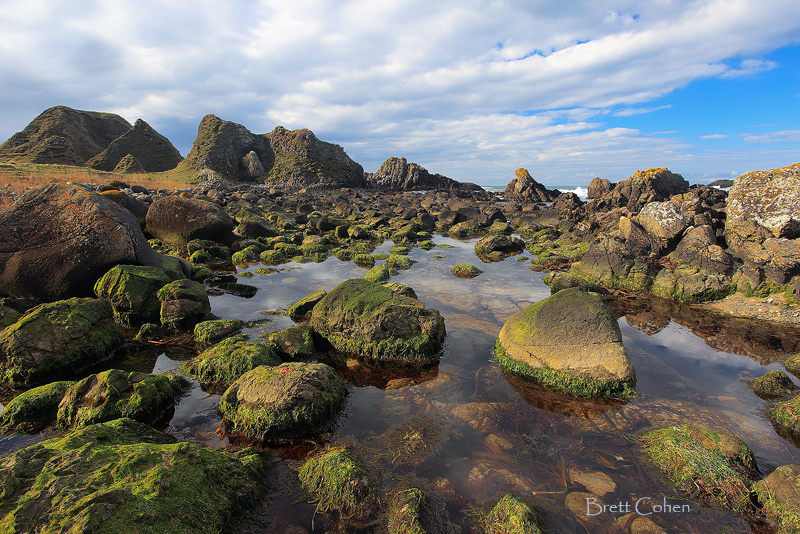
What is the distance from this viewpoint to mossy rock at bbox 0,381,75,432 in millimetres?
5488

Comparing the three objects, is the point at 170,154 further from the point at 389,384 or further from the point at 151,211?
the point at 389,384

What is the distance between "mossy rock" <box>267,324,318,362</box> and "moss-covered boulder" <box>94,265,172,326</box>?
4050 mm

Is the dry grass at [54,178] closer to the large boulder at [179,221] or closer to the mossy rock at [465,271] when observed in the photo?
the large boulder at [179,221]

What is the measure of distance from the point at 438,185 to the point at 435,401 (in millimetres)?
78520

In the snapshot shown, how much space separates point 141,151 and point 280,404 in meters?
81.7

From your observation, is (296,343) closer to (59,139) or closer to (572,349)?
(572,349)

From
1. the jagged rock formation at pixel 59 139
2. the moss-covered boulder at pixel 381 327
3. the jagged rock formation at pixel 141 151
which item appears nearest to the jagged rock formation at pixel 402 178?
the jagged rock formation at pixel 141 151

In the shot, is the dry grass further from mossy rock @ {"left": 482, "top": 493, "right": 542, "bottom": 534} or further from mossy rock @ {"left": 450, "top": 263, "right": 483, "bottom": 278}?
mossy rock @ {"left": 482, "top": 493, "right": 542, "bottom": 534}

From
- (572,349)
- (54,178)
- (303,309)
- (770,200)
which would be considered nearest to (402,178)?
(54,178)

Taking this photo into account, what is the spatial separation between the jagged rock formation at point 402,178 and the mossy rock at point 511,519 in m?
74.2

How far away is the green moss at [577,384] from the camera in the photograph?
21.6 ft

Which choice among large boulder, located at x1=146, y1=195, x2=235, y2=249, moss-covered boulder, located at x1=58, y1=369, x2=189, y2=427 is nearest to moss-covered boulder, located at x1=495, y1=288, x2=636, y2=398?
moss-covered boulder, located at x1=58, y1=369, x2=189, y2=427

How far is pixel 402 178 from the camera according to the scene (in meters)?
77.8

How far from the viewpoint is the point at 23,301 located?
9.09 meters
